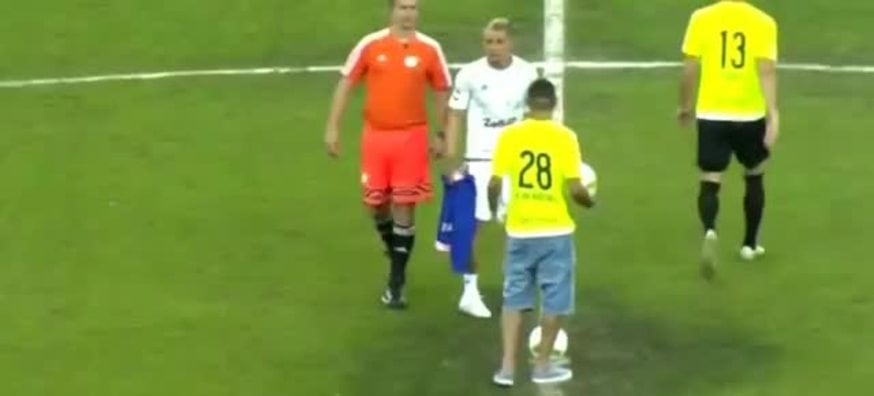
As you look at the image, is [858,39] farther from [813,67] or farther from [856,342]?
[856,342]

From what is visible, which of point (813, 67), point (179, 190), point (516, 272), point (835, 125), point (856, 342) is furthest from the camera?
point (813, 67)

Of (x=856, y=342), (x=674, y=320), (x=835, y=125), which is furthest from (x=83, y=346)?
(x=835, y=125)

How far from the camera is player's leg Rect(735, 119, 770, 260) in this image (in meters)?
14.9

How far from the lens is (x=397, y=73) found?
14.1m

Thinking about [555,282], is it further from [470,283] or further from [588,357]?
[470,283]

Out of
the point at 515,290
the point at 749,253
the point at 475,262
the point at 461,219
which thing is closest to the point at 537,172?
the point at 515,290

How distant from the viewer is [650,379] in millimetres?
13023

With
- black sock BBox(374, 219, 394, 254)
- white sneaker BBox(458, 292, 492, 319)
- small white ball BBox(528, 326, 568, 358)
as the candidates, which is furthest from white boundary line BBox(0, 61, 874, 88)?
small white ball BBox(528, 326, 568, 358)

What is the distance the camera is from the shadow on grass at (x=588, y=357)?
42.4 feet

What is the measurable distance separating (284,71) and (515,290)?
29.5 feet

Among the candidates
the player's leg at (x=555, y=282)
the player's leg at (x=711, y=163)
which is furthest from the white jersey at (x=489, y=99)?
the player's leg at (x=711, y=163)

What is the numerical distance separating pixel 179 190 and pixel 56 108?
3135 millimetres

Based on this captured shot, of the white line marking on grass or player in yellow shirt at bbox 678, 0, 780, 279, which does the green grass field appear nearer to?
the white line marking on grass

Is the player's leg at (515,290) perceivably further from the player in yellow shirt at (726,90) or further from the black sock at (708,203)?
the black sock at (708,203)
